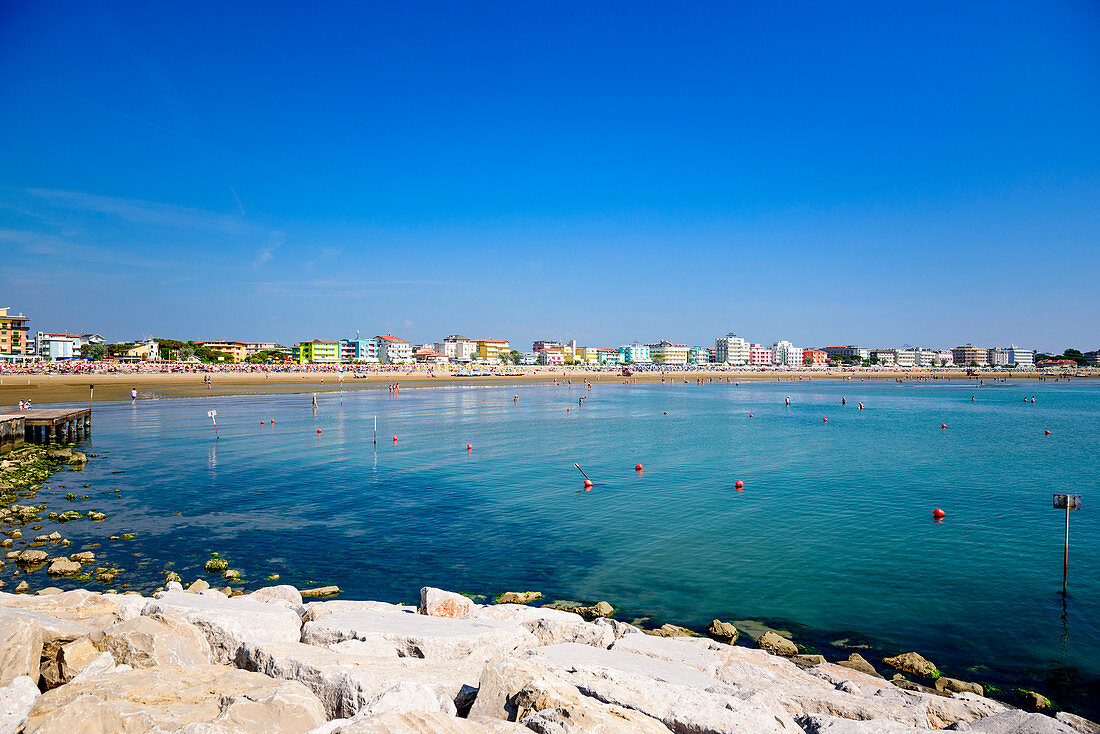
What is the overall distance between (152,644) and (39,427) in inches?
1437

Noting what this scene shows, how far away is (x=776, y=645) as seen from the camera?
33.6ft

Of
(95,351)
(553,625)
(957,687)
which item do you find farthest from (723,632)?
(95,351)

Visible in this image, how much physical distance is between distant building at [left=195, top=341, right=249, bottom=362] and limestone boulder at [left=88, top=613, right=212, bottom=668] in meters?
187

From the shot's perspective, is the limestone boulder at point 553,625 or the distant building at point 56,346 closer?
the limestone boulder at point 553,625

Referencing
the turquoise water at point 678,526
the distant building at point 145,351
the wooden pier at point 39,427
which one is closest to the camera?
the turquoise water at point 678,526

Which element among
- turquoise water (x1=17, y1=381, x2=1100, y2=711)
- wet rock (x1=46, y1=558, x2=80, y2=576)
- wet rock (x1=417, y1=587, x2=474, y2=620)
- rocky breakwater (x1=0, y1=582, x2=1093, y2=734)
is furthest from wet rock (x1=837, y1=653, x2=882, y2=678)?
wet rock (x1=46, y1=558, x2=80, y2=576)

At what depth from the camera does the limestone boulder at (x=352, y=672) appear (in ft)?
20.1

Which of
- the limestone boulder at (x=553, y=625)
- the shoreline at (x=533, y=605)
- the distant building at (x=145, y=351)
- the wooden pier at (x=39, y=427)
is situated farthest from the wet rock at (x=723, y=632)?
the distant building at (x=145, y=351)

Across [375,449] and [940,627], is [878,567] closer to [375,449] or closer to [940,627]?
[940,627]

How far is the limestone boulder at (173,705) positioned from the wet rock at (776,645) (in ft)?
24.4

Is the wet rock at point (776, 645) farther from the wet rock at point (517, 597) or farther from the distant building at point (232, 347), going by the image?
the distant building at point (232, 347)

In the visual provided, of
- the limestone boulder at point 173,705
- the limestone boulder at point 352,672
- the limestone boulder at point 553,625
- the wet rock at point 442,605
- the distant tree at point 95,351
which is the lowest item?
the limestone boulder at point 553,625

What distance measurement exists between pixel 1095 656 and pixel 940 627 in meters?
2.20

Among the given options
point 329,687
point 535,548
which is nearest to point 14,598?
point 329,687
